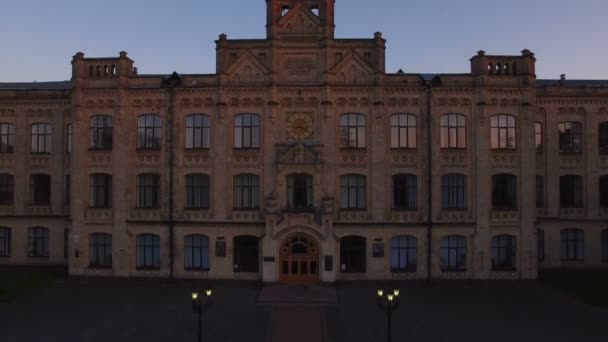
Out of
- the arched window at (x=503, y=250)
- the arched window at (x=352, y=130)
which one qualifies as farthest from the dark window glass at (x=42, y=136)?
the arched window at (x=503, y=250)

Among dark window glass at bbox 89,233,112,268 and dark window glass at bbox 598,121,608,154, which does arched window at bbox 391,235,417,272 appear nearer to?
dark window glass at bbox 598,121,608,154

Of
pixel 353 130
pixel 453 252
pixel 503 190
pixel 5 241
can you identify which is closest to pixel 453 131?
pixel 503 190

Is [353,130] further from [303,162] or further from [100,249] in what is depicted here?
[100,249]

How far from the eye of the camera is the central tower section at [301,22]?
121 feet

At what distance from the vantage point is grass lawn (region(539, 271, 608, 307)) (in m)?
32.1

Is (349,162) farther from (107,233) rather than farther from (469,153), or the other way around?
(107,233)

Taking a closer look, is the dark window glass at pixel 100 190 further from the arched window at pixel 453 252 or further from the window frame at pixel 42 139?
the arched window at pixel 453 252

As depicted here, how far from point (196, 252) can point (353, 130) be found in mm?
14040

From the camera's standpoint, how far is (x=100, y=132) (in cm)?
3797

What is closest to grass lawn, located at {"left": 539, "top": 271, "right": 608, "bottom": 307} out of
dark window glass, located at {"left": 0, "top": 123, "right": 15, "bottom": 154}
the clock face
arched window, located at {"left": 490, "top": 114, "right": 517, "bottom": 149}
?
arched window, located at {"left": 490, "top": 114, "right": 517, "bottom": 149}

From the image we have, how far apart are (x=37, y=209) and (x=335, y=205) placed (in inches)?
931

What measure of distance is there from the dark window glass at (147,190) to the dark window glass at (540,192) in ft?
93.4

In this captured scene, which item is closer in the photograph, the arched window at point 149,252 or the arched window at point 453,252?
the arched window at point 453,252

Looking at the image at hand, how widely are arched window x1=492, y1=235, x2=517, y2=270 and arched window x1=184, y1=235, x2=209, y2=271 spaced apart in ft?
66.3
